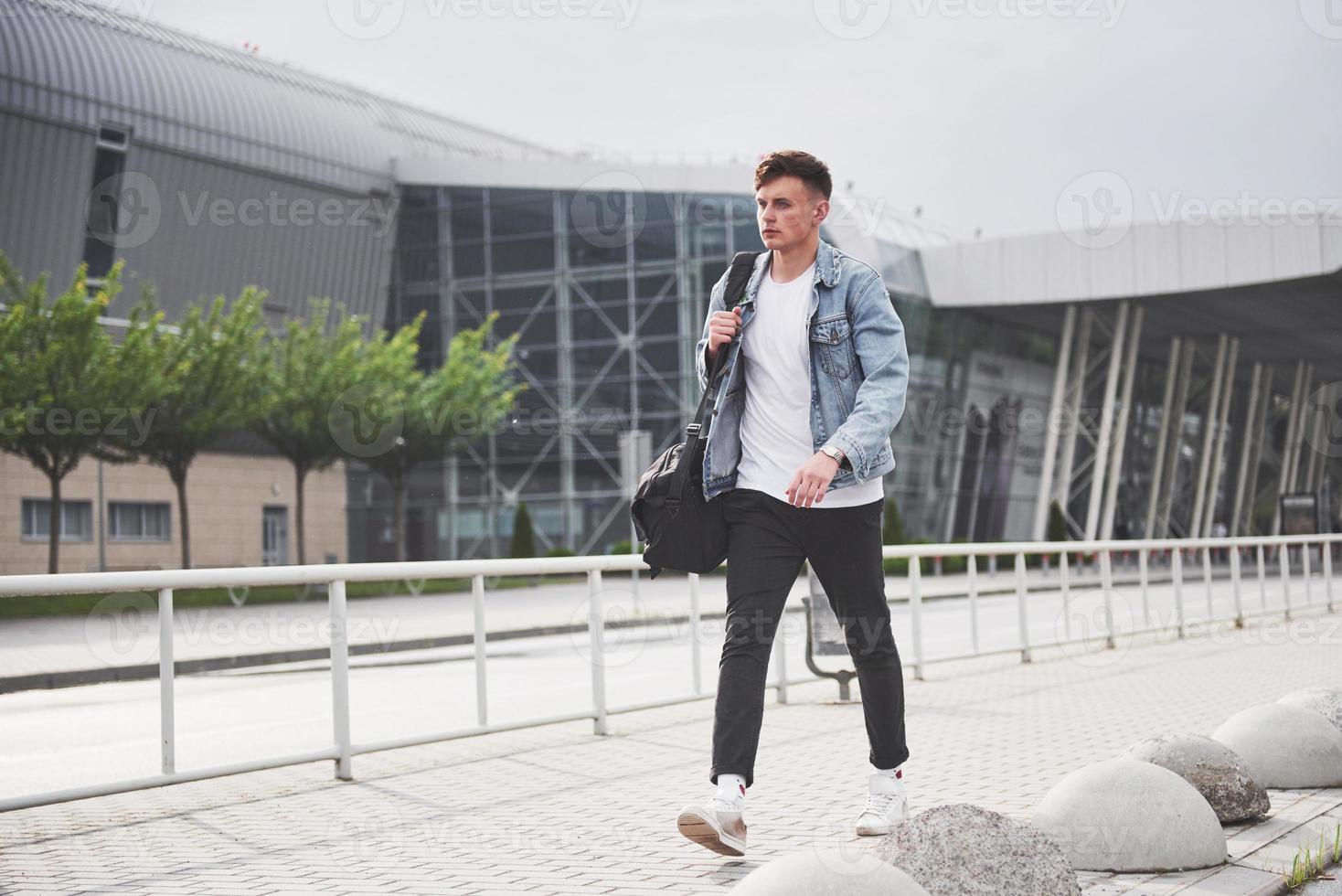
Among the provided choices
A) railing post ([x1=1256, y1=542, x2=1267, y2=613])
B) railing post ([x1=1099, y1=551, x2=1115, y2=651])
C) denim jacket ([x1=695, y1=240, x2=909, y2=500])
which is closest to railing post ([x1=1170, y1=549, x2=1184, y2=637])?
railing post ([x1=1099, y1=551, x2=1115, y2=651])

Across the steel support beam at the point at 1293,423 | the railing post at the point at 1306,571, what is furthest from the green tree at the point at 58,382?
the steel support beam at the point at 1293,423

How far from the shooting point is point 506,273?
40.5 meters

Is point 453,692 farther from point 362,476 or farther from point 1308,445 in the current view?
point 1308,445

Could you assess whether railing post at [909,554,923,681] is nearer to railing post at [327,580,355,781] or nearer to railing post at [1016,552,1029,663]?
railing post at [1016,552,1029,663]

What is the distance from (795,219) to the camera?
466 centimetres

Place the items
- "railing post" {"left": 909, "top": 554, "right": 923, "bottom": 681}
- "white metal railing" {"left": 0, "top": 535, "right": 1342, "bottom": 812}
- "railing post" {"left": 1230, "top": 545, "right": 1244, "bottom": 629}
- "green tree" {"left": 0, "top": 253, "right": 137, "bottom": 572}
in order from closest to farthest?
"white metal railing" {"left": 0, "top": 535, "right": 1342, "bottom": 812} → "railing post" {"left": 909, "top": 554, "right": 923, "bottom": 681} → "railing post" {"left": 1230, "top": 545, "right": 1244, "bottom": 629} → "green tree" {"left": 0, "top": 253, "right": 137, "bottom": 572}

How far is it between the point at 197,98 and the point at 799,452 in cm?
3585

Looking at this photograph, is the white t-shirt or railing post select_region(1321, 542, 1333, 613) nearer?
the white t-shirt

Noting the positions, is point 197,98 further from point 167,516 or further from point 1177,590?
point 1177,590

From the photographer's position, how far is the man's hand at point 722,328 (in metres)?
4.58

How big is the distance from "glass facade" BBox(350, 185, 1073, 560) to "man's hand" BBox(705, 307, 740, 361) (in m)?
31.5

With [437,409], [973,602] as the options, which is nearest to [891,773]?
[973,602]

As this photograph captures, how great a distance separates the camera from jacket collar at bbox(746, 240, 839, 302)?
4.63 meters

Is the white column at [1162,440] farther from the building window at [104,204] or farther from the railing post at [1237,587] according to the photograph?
the railing post at [1237,587]
